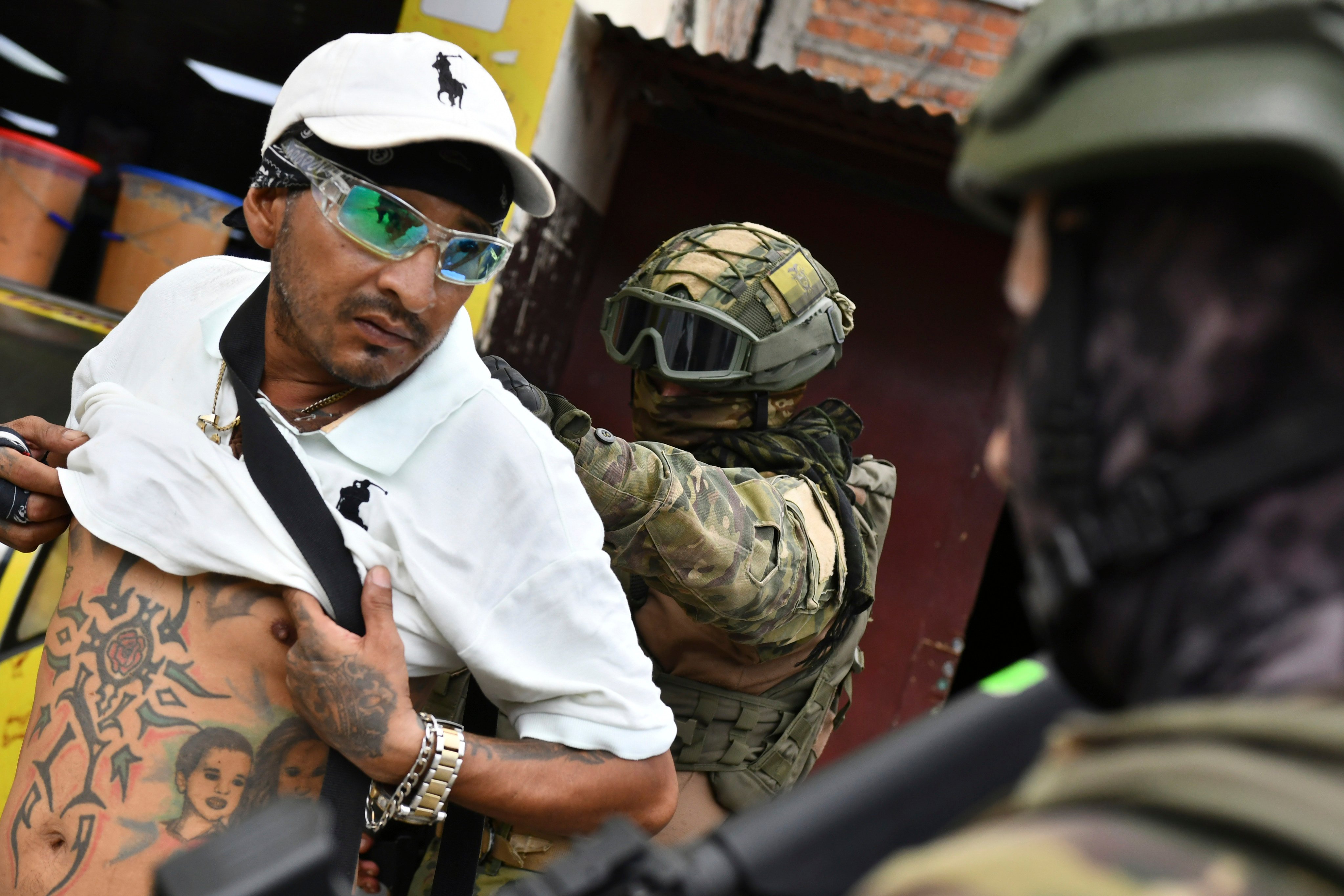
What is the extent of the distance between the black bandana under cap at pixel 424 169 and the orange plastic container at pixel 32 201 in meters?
2.38

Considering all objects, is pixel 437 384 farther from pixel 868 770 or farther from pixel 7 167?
pixel 7 167

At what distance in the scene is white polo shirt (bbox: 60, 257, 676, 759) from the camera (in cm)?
175

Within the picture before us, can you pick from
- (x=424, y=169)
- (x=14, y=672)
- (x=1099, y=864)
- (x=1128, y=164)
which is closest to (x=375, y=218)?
(x=424, y=169)

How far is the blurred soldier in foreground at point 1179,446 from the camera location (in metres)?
0.59

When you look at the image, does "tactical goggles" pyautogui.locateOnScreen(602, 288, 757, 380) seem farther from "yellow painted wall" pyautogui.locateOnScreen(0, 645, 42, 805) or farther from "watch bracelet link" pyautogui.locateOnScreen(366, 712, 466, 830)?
"yellow painted wall" pyautogui.locateOnScreen(0, 645, 42, 805)

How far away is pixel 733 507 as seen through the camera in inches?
94.3

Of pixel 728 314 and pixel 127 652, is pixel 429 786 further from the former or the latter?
pixel 728 314

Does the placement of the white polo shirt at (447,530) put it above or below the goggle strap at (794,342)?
below

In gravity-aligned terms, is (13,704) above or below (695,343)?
below

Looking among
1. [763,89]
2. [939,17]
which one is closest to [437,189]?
[763,89]

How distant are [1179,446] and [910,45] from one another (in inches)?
295

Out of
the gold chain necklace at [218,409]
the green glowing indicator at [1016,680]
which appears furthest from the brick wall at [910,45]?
the green glowing indicator at [1016,680]

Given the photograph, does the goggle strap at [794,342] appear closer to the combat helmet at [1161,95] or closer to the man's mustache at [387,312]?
the man's mustache at [387,312]

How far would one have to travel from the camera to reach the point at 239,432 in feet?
6.20
